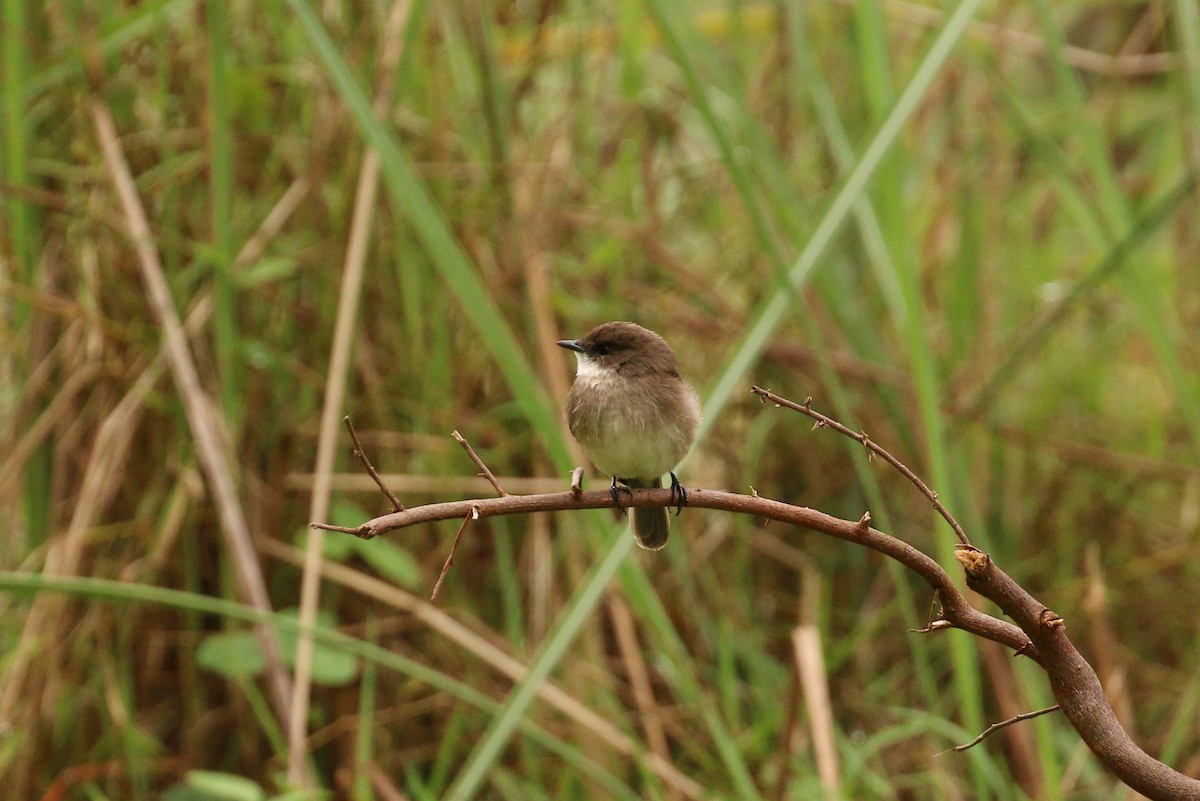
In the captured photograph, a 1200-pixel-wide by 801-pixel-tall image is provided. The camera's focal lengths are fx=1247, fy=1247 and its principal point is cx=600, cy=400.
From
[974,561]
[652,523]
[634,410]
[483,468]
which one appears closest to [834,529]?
[974,561]

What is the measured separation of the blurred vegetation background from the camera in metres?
3.18

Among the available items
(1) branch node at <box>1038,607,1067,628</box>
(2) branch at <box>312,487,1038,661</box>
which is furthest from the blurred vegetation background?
(1) branch node at <box>1038,607,1067,628</box>

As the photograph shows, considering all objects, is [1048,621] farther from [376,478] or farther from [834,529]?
[376,478]

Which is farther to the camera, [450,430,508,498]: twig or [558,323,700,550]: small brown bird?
[558,323,700,550]: small brown bird

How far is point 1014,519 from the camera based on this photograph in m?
4.17

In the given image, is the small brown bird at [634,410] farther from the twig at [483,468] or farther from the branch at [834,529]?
the branch at [834,529]

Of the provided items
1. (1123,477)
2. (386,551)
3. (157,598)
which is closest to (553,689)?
(386,551)

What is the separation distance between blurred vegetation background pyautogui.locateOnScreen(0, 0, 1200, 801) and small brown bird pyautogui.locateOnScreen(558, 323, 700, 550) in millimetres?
142

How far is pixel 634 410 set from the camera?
272cm

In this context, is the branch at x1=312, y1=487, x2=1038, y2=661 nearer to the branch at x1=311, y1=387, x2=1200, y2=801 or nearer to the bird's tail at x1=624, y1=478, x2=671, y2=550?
the branch at x1=311, y1=387, x2=1200, y2=801

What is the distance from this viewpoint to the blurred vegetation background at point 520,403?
10.4 feet

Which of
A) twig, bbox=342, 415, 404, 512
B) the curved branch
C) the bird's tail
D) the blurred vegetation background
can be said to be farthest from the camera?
the blurred vegetation background

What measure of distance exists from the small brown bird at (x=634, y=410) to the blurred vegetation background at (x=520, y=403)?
0.46 feet

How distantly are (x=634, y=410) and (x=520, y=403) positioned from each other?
25cm
